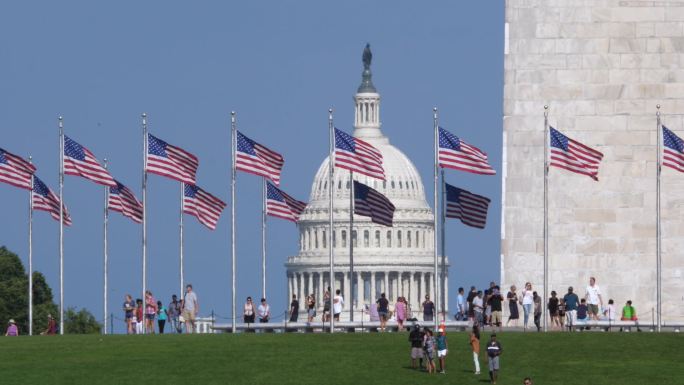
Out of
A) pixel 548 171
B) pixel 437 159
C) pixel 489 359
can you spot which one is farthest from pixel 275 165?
pixel 489 359

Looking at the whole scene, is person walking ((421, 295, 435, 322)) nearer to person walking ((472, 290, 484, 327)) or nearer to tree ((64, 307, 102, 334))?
person walking ((472, 290, 484, 327))

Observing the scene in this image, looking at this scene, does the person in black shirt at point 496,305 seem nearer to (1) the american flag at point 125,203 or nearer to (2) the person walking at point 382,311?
(2) the person walking at point 382,311

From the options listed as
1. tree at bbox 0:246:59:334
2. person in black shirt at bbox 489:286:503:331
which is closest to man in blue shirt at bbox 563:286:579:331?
person in black shirt at bbox 489:286:503:331

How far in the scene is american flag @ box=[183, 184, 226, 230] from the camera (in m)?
98.8

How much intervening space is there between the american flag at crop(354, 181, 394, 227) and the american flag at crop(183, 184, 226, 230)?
5.10 meters

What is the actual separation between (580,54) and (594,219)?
585cm

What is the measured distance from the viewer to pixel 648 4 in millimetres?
100750

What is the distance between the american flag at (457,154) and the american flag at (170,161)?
8.26 meters

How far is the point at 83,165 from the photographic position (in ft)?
307

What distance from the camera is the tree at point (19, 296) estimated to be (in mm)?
137750

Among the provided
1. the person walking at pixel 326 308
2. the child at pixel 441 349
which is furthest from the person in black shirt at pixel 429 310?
the child at pixel 441 349

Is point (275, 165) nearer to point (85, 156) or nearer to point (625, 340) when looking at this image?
point (85, 156)

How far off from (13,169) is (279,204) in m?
12.8

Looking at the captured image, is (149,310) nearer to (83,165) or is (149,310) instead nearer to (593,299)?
(83,165)
